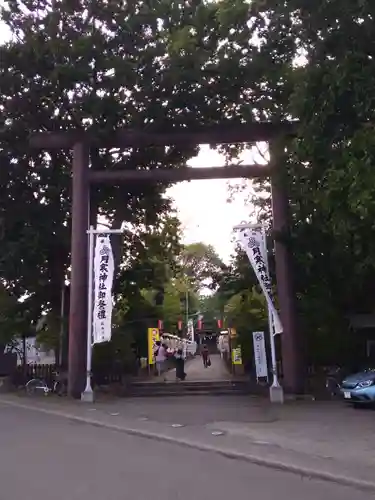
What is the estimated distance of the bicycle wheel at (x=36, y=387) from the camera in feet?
77.2

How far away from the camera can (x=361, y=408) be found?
52.4 ft

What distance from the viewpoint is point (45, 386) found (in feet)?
77.6

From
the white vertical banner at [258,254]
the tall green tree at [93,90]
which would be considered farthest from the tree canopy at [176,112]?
the white vertical banner at [258,254]

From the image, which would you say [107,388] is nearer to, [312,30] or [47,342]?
[47,342]

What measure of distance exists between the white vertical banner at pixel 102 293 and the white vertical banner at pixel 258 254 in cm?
436

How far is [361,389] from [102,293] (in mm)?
8493

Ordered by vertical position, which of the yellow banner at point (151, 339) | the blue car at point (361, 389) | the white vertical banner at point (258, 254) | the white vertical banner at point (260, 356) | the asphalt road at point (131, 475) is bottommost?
the asphalt road at point (131, 475)

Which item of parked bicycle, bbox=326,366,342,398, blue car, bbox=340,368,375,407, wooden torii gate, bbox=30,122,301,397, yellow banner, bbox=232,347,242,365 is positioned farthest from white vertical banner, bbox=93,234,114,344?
yellow banner, bbox=232,347,242,365

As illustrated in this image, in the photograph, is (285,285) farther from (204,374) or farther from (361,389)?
(204,374)

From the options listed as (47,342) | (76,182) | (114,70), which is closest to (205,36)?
(114,70)

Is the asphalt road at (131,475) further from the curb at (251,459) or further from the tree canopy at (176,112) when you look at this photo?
the tree canopy at (176,112)

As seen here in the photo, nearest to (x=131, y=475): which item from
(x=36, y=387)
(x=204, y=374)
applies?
(x=36, y=387)

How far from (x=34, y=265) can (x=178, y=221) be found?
813cm

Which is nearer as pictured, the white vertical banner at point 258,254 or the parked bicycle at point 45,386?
the white vertical banner at point 258,254
